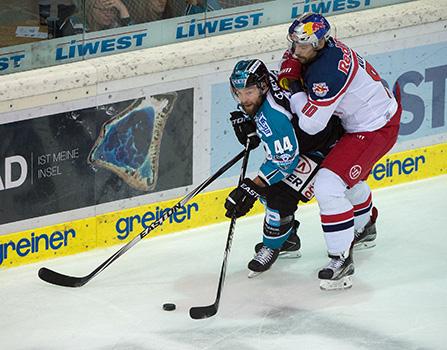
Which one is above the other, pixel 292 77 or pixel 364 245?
pixel 292 77

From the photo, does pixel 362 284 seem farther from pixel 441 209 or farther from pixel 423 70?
pixel 423 70

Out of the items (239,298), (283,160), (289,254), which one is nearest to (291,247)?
(289,254)

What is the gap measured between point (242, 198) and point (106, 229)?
36.5 inches

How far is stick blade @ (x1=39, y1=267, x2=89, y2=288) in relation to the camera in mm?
6324

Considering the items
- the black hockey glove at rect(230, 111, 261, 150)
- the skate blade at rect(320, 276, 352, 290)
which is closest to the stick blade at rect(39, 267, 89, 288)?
the black hockey glove at rect(230, 111, 261, 150)

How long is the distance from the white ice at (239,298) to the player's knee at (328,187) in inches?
17.6

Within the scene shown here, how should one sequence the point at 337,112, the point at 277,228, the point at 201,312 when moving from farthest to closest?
the point at 277,228
the point at 337,112
the point at 201,312

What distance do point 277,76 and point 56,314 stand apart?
146 cm

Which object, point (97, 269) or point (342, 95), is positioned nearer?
point (342, 95)

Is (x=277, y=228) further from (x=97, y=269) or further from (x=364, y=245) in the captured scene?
(x=97, y=269)

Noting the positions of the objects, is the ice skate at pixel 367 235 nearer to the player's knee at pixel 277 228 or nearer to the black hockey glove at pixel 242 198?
the player's knee at pixel 277 228

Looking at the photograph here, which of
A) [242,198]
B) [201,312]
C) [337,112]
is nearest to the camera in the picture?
[201,312]

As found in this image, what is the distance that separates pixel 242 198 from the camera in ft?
20.3

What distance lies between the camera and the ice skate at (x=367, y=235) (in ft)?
22.2
